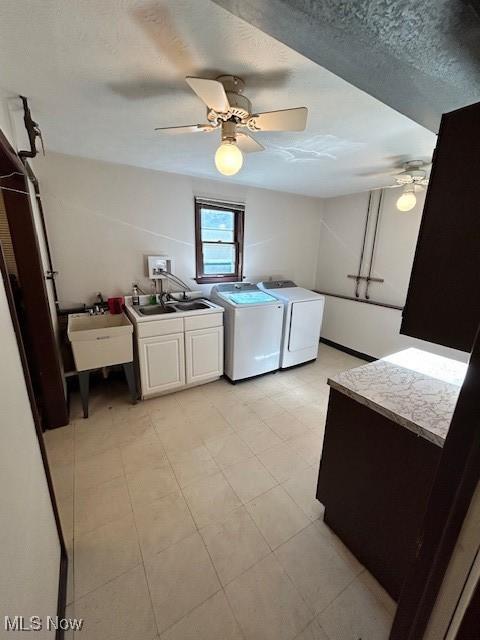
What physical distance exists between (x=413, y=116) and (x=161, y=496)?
2357 millimetres

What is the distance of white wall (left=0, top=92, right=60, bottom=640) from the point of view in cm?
66

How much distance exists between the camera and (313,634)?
1048 millimetres

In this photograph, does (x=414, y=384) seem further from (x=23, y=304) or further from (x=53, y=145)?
(x=53, y=145)

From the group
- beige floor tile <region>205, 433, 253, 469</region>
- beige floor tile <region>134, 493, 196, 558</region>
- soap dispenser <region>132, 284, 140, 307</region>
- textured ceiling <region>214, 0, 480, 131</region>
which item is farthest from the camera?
soap dispenser <region>132, 284, 140, 307</region>

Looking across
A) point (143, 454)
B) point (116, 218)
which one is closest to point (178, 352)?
point (143, 454)

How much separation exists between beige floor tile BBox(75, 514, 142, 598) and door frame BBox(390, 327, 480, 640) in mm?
1235

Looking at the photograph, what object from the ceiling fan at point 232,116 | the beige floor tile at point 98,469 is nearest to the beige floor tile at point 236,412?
the beige floor tile at point 98,469

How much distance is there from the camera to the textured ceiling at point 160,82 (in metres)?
0.90

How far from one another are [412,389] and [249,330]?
1767mm

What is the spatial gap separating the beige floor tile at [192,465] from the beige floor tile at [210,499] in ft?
0.15

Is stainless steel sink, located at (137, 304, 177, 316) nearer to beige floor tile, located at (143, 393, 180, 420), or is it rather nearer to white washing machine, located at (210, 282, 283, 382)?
white washing machine, located at (210, 282, 283, 382)

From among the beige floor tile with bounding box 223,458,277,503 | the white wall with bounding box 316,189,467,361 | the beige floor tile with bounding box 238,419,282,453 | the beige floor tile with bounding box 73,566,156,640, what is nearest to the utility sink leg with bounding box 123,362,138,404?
the beige floor tile with bounding box 238,419,282,453

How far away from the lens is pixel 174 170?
271 cm

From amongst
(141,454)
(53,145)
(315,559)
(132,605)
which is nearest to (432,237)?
(315,559)
